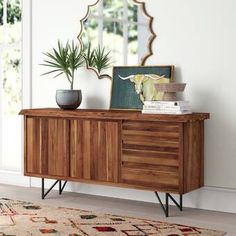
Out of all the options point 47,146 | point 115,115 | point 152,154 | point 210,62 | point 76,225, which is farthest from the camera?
point 47,146

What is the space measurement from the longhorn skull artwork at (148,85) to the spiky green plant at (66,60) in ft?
1.94

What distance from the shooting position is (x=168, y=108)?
4.11m

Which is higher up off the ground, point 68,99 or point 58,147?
point 68,99

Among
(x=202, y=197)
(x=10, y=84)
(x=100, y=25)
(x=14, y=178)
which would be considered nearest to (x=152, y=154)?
(x=202, y=197)

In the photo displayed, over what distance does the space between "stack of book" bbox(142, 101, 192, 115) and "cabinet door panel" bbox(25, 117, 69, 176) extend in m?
0.72

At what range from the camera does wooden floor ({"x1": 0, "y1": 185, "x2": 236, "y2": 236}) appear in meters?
3.98

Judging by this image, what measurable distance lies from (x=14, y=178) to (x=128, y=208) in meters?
1.54

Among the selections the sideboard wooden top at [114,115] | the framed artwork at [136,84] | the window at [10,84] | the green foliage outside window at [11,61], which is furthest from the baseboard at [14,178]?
the framed artwork at [136,84]

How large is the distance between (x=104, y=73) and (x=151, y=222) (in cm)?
148

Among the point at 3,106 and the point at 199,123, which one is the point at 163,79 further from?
the point at 3,106

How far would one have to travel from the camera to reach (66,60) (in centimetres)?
480

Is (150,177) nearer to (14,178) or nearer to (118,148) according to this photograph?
(118,148)

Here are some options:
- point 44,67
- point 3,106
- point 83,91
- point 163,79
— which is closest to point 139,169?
point 163,79

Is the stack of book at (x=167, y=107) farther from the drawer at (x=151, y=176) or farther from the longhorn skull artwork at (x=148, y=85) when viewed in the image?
the drawer at (x=151, y=176)
